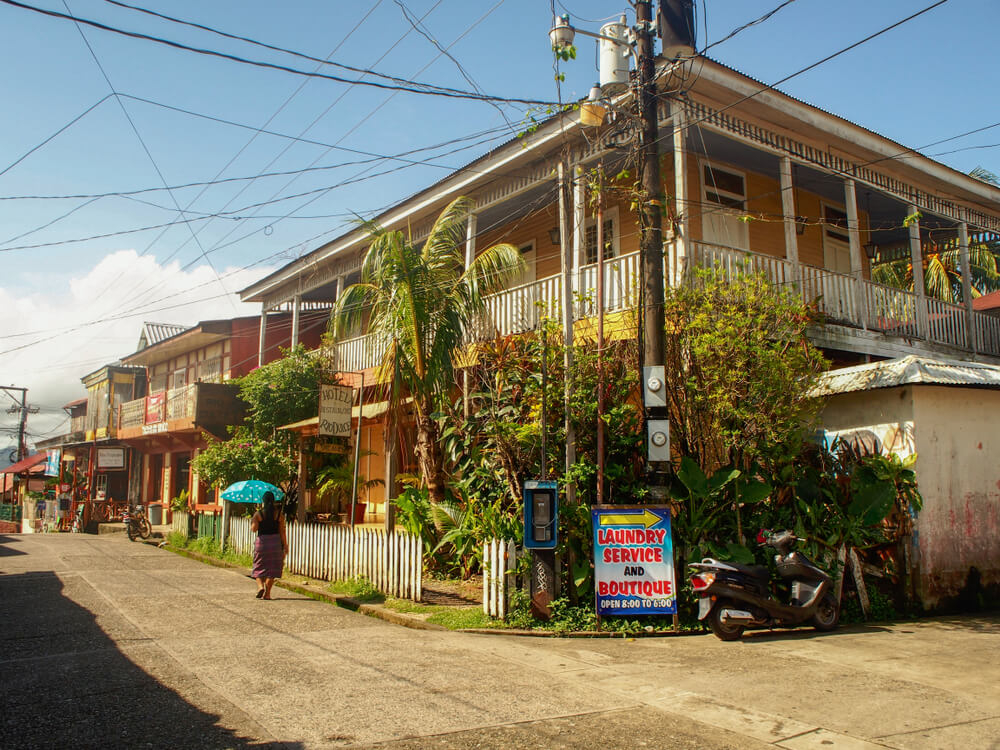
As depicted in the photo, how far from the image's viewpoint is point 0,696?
5742 mm

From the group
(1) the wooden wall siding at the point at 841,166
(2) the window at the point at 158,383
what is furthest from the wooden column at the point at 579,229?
(2) the window at the point at 158,383

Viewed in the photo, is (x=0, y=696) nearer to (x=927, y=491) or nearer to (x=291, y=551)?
(x=291, y=551)

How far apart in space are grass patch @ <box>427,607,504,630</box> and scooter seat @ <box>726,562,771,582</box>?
2.69 metres

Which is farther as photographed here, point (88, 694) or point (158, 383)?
point (158, 383)

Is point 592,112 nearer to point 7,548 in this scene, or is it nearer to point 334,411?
point 334,411

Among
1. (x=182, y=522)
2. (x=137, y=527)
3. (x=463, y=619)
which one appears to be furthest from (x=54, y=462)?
(x=463, y=619)

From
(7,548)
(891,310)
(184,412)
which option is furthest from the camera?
(184,412)

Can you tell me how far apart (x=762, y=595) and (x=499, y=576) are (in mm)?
2903

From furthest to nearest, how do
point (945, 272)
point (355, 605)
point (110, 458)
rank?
point (110, 458)
point (945, 272)
point (355, 605)

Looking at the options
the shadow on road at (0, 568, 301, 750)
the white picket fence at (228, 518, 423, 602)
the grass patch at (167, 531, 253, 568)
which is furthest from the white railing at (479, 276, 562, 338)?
the shadow on road at (0, 568, 301, 750)

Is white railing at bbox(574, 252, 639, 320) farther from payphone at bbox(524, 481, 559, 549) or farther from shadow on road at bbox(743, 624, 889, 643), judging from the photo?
shadow on road at bbox(743, 624, 889, 643)

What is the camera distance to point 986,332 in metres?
15.7

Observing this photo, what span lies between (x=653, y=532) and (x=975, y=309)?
11810 millimetres

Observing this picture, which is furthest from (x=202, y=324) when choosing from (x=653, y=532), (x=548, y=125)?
(x=653, y=532)
